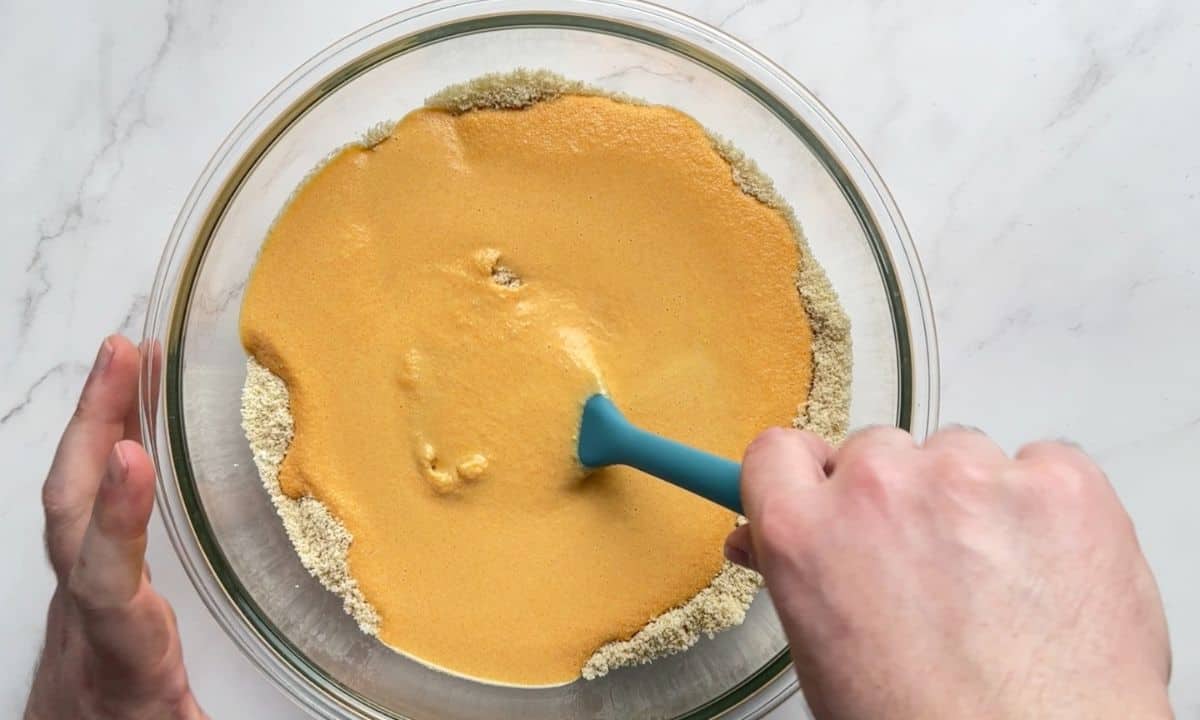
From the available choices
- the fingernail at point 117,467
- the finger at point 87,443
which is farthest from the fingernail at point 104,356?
the fingernail at point 117,467

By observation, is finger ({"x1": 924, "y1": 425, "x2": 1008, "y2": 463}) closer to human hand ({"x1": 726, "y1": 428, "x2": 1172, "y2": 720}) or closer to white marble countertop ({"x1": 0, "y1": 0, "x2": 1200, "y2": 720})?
human hand ({"x1": 726, "y1": 428, "x2": 1172, "y2": 720})

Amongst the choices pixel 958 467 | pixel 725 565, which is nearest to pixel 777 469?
pixel 958 467

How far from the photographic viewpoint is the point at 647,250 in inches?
44.4

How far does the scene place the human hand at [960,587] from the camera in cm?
67

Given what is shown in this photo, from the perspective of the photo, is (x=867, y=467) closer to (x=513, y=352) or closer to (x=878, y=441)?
(x=878, y=441)

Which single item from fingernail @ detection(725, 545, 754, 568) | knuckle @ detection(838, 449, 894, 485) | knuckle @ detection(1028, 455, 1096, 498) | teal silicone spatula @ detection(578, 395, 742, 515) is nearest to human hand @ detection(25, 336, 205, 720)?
teal silicone spatula @ detection(578, 395, 742, 515)

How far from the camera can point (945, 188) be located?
A: 4.04ft

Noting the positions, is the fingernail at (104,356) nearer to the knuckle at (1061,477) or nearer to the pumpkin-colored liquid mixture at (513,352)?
the pumpkin-colored liquid mixture at (513,352)

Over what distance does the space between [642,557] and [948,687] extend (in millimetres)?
503

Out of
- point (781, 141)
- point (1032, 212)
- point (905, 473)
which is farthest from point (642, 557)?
point (1032, 212)

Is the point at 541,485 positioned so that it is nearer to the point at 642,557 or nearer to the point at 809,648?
the point at 642,557

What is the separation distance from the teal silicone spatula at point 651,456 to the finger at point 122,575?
0.50 m

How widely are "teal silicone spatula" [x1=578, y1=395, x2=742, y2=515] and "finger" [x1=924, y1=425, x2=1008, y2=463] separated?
0.69ft

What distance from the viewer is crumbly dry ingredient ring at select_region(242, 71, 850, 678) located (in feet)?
3.69
